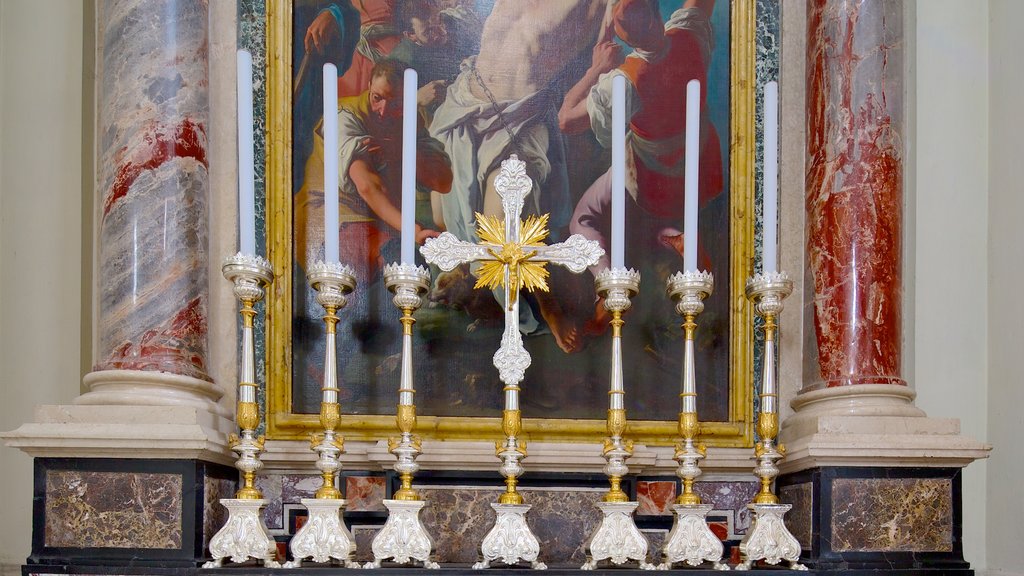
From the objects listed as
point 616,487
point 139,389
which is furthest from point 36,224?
point 616,487

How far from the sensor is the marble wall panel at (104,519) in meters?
4.22

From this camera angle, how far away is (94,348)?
508 centimetres

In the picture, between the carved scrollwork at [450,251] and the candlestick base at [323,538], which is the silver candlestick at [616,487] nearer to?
the carved scrollwork at [450,251]

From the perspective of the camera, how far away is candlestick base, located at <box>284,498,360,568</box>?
4.19 meters

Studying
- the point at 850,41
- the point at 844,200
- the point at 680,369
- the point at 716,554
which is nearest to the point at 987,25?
the point at 850,41

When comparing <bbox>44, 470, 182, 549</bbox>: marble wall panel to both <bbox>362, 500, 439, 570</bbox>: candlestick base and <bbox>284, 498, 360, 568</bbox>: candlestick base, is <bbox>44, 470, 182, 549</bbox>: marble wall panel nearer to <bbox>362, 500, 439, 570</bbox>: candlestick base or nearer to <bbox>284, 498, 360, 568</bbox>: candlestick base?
<bbox>284, 498, 360, 568</bbox>: candlestick base

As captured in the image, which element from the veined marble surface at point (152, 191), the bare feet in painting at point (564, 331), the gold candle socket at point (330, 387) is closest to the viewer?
the gold candle socket at point (330, 387)

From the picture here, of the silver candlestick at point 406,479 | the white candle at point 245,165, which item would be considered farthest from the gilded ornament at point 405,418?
the white candle at point 245,165

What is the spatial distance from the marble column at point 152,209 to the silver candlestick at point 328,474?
0.65 m

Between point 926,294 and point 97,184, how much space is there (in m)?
3.94

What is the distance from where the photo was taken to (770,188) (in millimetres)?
4531

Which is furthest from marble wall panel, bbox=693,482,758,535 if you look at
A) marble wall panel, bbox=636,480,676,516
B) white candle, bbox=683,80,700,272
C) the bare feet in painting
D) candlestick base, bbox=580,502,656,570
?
white candle, bbox=683,80,700,272

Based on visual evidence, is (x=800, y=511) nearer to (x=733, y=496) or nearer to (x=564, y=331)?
(x=733, y=496)

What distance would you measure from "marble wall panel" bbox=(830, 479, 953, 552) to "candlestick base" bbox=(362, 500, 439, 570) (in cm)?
160
